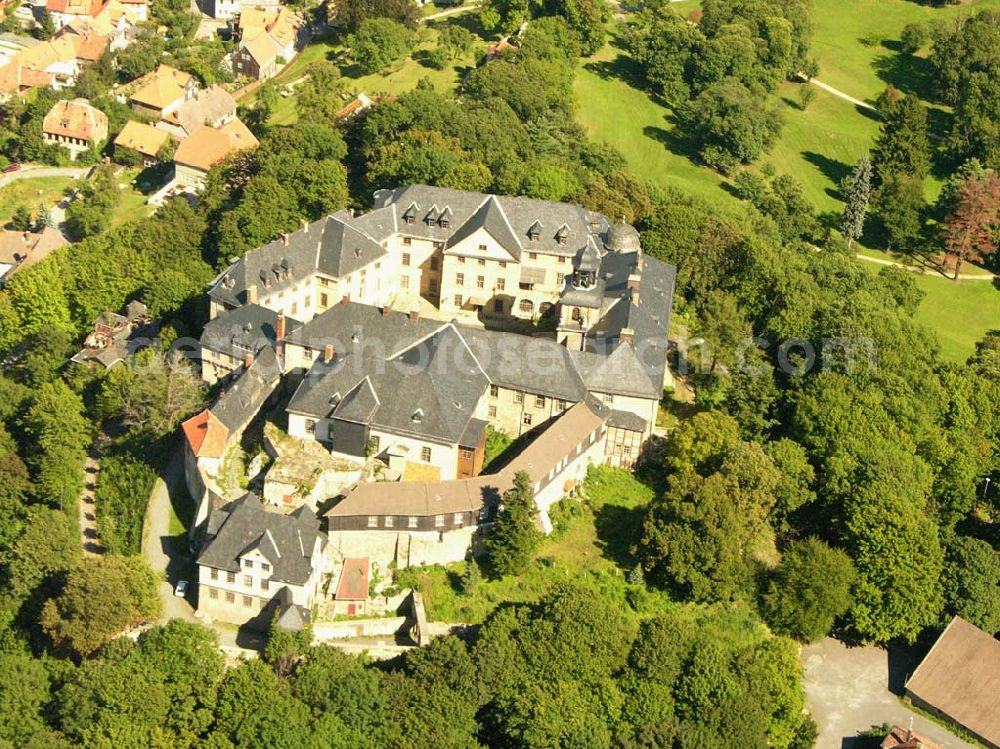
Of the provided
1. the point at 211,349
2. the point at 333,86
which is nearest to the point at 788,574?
the point at 211,349

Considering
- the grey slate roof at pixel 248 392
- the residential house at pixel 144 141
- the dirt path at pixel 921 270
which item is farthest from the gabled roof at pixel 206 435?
the dirt path at pixel 921 270

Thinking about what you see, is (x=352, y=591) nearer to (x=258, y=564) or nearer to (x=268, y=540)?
(x=258, y=564)

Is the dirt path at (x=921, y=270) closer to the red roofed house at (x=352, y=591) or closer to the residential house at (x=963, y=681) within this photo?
the residential house at (x=963, y=681)

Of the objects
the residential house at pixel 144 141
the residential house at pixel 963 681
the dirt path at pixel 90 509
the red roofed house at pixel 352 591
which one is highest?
the red roofed house at pixel 352 591

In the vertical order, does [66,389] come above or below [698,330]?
below

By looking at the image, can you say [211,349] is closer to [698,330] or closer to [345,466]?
[345,466]

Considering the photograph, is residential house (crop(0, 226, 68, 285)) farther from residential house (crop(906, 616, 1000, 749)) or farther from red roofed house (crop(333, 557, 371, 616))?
residential house (crop(906, 616, 1000, 749))
